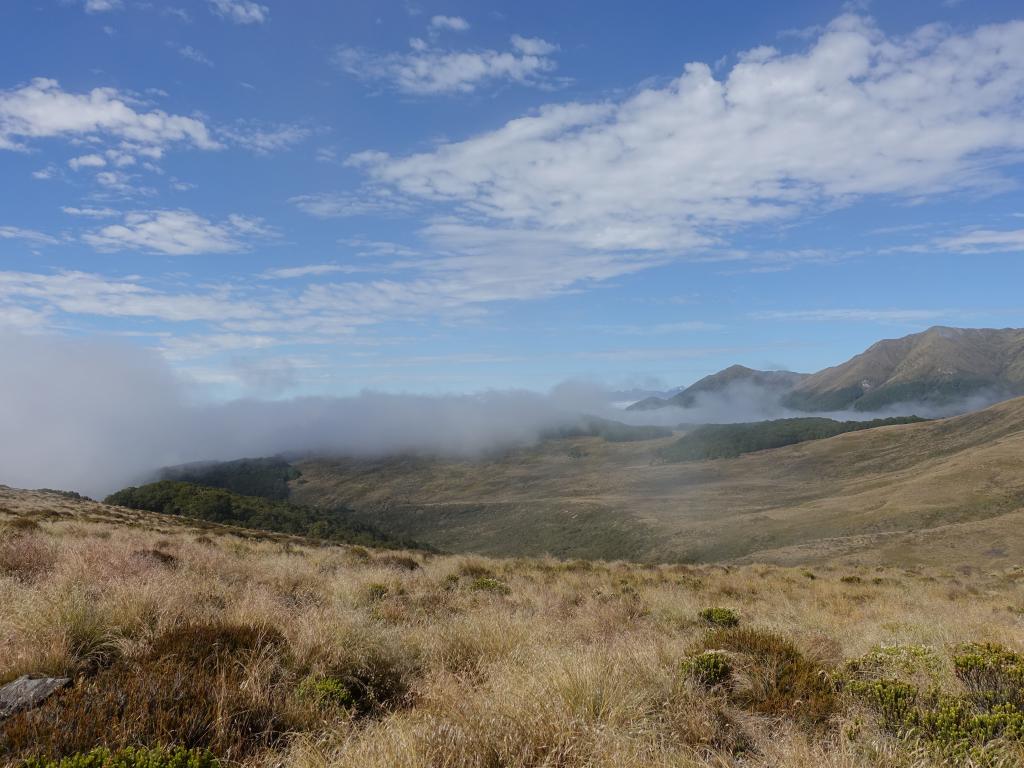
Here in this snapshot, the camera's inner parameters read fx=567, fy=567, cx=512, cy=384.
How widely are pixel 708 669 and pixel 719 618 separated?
473 cm

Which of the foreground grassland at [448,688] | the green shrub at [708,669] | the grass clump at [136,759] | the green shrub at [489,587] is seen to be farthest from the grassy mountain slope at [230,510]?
the grass clump at [136,759]

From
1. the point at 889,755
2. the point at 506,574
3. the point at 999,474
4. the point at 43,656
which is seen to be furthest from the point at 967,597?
the point at 999,474

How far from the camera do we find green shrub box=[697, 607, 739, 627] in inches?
392

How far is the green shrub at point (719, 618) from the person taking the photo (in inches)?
392

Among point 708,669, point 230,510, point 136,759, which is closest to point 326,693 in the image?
point 136,759

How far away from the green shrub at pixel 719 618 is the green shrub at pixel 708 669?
14.2 feet

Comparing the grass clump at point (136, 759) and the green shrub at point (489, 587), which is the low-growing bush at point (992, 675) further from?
the green shrub at point (489, 587)

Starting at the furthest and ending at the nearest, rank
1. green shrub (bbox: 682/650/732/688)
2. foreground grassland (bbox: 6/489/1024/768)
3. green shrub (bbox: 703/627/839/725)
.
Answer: green shrub (bbox: 682/650/732/688), green shrub (bbox: 703/627/839/725), foreground grassland (bbox: 6/489/1024/768)

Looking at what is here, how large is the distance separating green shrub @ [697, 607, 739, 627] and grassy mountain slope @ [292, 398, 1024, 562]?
2175 inches

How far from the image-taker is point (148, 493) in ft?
339

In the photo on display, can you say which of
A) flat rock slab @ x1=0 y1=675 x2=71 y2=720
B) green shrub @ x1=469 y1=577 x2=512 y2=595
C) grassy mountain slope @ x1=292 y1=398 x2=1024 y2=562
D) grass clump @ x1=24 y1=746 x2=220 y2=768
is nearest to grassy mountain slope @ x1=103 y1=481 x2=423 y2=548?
grassy mountain slope @ x1=292 y1=398 x2=1024 y2=562

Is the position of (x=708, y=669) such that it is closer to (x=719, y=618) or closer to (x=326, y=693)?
(x=326, y=693)

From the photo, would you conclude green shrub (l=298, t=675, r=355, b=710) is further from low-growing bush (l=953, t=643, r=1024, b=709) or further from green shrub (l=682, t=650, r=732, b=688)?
low-growing bush (l=953, t=643, r=1024, b=709)

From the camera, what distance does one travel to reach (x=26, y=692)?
4242 mm
